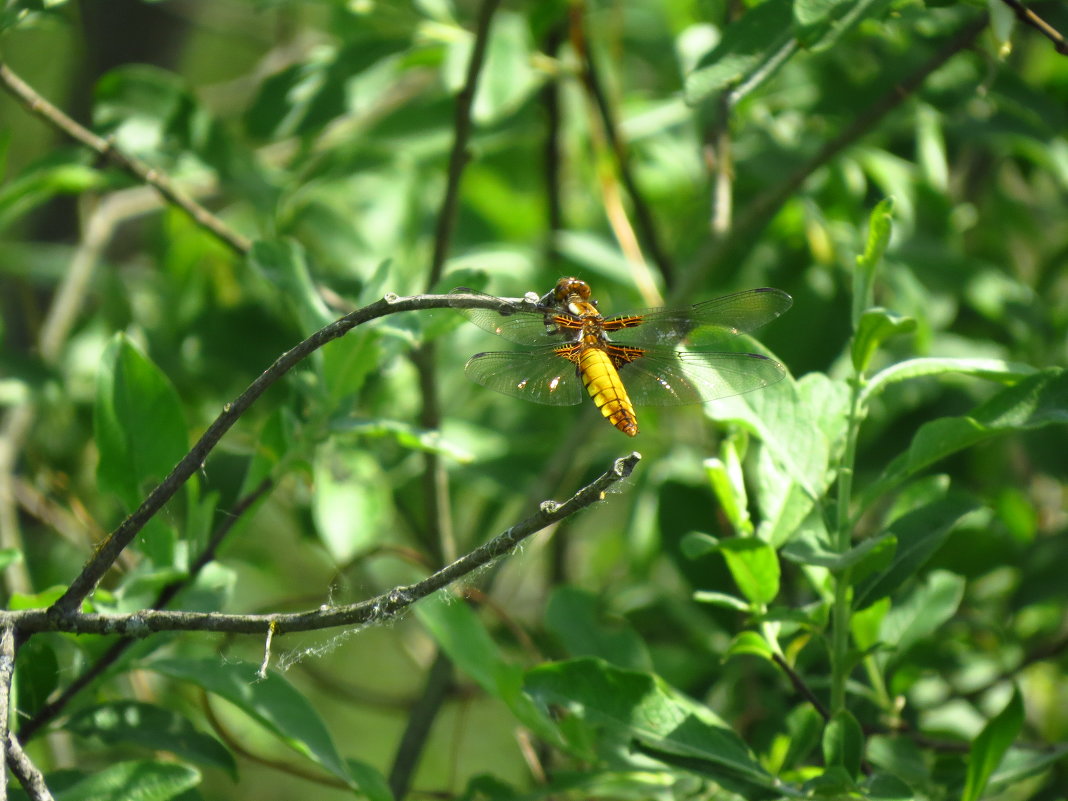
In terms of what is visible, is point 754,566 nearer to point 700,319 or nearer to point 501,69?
point 700,319

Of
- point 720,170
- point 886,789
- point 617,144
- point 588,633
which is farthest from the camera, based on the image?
point 617,144

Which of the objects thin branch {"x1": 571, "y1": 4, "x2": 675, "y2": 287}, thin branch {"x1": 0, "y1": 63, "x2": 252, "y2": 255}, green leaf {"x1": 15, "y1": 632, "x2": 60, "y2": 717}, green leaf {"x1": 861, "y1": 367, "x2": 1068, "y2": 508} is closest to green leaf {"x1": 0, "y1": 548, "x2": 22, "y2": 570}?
green leaf {"x1": 15, "y1": 632, "x2": 60, "y2": 717}

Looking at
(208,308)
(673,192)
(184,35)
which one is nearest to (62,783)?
(208,308)

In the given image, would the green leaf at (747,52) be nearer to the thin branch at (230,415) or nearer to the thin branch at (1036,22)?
the thin branch at (1036,22)

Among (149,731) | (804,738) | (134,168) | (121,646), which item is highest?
(134,168)

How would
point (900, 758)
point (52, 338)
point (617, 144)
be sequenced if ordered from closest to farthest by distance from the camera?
point (900, 758) → point (617, 144) → point (52, 338)

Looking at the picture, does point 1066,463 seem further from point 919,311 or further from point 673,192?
point 673,192

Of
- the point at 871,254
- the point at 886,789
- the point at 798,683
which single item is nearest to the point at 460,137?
the point at 871,254
